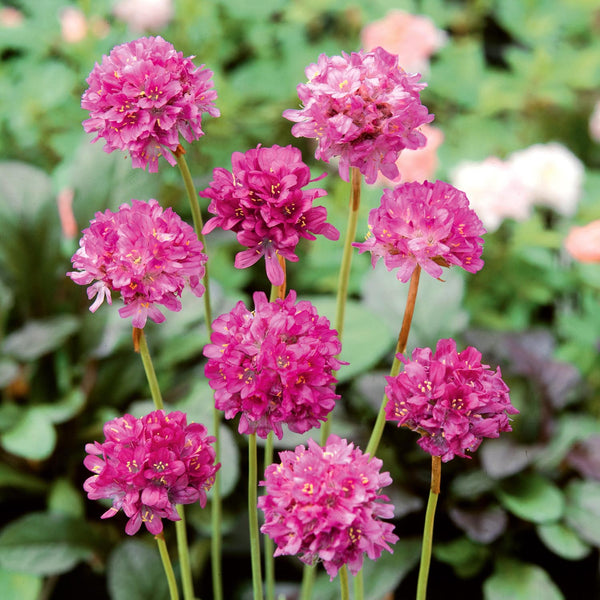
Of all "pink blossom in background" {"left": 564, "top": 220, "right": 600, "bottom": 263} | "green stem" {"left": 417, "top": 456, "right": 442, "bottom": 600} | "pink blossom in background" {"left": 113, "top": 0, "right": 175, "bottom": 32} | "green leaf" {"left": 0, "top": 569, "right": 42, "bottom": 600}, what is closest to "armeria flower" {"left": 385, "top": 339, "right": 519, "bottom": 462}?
"green stem" {"left": 417, "top": 456, "right": 442, "bottom": 600}

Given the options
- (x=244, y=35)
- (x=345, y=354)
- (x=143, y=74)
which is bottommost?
(x=345, y=354)

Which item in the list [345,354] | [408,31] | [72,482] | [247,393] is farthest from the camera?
[408,31]

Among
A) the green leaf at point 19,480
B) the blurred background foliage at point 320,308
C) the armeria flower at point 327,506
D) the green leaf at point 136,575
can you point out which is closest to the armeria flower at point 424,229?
the armeria flower at point 327,506

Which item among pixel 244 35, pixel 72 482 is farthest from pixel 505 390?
pixel 244 35

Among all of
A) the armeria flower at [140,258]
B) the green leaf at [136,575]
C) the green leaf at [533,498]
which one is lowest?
the green leaf at [533,498]

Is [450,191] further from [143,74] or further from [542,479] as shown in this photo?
[542,479]

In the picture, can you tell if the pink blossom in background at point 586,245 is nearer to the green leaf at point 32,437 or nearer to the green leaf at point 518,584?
the green leaf at point 518,584

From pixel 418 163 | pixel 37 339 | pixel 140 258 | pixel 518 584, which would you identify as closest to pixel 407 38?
pixel 418 163
